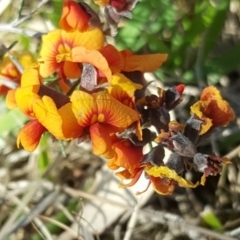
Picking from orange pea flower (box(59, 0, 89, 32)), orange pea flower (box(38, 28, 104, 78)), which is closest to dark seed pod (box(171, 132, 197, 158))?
orange pea flower (box(38, 28, 104, 78))

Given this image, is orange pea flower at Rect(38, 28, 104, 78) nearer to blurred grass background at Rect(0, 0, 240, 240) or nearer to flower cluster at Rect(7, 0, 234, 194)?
flower cluster at Rect(7, 0, 234, 194)

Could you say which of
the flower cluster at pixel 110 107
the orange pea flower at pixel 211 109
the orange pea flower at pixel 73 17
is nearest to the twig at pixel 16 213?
the flower cluster at pixel 110 107

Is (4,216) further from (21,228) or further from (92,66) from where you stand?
(92,66)

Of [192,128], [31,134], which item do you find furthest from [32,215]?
[192,128]

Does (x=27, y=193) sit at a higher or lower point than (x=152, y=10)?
lower

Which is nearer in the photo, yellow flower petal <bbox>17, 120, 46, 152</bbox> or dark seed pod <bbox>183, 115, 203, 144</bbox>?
yellow flower petal <bbox>17, 120, 46, 152</bbox>

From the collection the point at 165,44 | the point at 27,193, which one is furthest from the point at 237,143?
the point at 27,193
